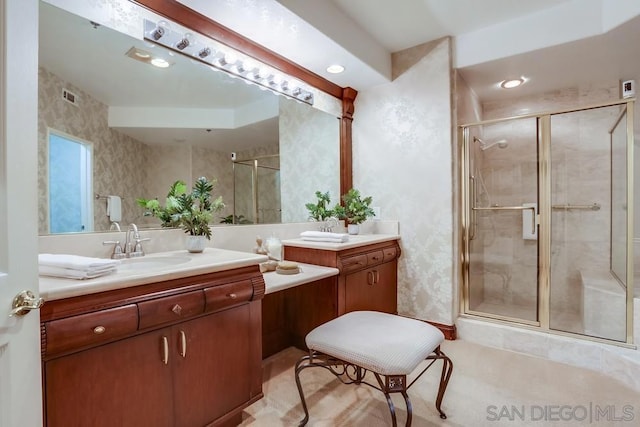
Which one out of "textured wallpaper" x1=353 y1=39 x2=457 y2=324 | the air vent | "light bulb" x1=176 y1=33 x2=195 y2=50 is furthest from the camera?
"textured wallpaper" x1=353 y1=39 x2=457 y2=324

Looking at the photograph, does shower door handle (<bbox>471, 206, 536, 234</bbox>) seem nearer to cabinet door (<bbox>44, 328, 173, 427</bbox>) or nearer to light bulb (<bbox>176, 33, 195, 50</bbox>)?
light bulb (<bbox>176, 33, 195, 50</bbox>)

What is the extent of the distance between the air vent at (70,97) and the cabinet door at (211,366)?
114cm

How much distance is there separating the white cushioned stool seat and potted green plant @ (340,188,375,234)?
118 cm

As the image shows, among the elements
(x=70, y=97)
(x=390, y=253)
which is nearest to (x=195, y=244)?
(x=70, y=97)

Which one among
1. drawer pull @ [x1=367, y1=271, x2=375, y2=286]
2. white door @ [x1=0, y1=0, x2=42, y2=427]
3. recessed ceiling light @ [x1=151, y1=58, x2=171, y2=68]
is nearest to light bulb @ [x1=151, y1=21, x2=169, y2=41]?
recessed ceiling light @ [x1=151, y1=58, x2=171, y2=68]

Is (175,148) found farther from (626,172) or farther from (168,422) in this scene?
(626,172)

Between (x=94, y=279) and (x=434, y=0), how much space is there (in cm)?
247

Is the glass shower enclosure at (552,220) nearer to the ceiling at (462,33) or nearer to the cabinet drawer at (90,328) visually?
the ceiling at (462,33)

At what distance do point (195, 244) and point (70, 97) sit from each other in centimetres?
88

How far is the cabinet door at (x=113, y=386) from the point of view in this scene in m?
0.92

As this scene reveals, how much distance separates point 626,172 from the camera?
217 cm

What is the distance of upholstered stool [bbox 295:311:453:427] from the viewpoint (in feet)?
3.94

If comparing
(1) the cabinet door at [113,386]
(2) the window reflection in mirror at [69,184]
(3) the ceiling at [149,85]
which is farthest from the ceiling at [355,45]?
(1) the cabinet door at [113,386]

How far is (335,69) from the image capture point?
2535 mm
